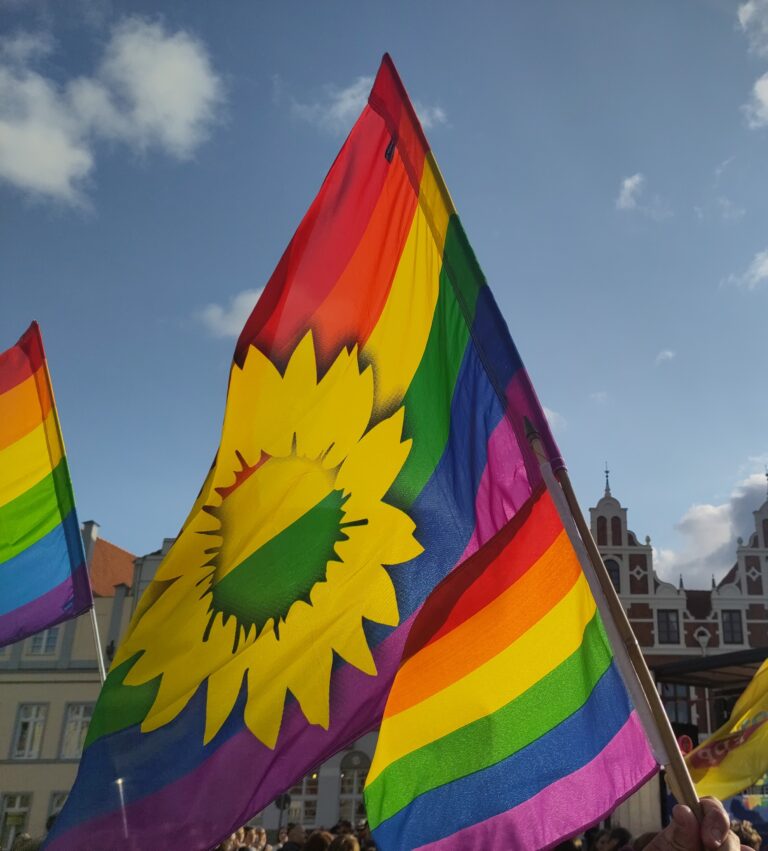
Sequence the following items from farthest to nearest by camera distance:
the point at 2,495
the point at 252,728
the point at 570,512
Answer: the point at 2,495, the point at 252,728, the point at 570,512

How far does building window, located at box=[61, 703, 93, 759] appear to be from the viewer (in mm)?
30578

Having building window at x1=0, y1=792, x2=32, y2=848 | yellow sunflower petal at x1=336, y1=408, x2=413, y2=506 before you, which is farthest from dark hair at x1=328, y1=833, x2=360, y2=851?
building window at x1=0, y1=792, x2=32, y2=848

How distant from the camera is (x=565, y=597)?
3051mm

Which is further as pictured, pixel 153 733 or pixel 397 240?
pixel 397 240

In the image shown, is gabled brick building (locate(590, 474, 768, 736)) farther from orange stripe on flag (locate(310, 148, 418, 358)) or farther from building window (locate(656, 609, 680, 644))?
orange stripe on flag (locate(310, 148, 418, 358))

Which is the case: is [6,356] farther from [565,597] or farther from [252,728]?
[565,597]

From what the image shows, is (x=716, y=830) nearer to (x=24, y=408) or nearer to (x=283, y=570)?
(x=283, y=570)

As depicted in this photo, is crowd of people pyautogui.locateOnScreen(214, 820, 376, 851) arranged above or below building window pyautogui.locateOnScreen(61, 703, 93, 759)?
below

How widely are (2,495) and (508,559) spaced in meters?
5.74

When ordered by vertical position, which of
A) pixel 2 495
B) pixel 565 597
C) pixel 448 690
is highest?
pixel 2 495

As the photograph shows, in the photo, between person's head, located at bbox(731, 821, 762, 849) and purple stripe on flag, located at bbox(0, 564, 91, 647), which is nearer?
person's head, located at bbox(731, 821, 762, 849)

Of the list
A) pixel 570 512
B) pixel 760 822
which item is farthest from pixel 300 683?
pixel 760 822

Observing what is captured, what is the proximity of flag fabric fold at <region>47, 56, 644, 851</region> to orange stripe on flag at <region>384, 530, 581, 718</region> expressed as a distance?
33 cm

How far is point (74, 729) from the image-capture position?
31.2 metres
